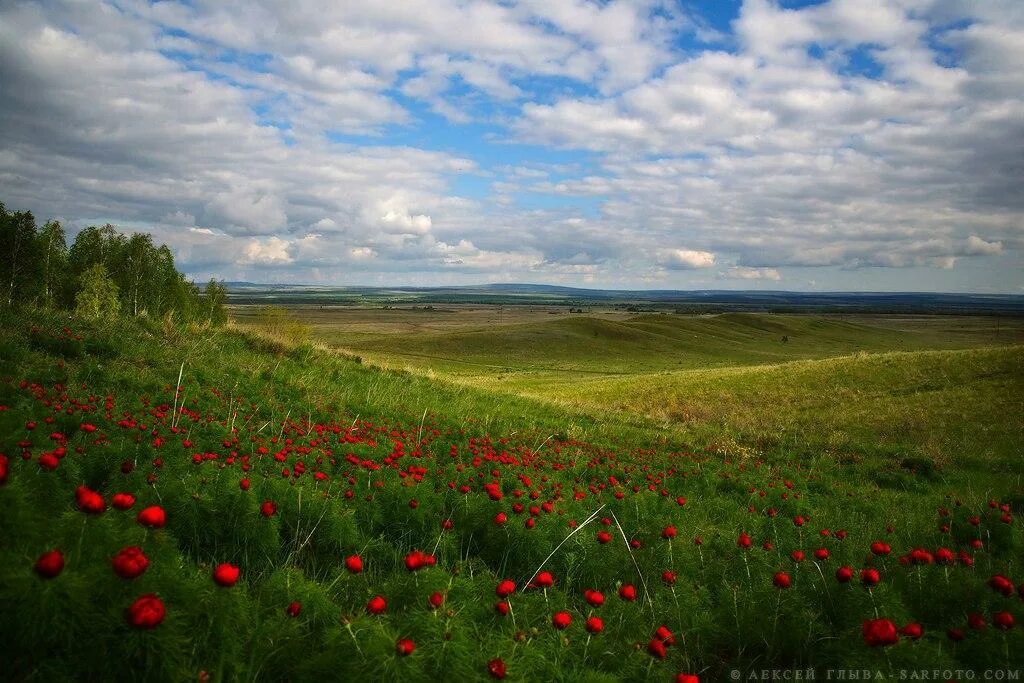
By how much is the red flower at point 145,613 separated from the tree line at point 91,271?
46.2 metres

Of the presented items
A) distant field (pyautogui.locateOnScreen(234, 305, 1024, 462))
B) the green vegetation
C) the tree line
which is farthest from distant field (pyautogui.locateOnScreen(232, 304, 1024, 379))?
the green vegetation

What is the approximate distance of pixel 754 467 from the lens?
38.9 feet

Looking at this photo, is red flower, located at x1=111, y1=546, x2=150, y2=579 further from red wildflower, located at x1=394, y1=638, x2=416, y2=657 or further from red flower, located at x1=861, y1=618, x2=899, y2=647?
red flower, located at x1=861, y1=618, x2=899, y2=647

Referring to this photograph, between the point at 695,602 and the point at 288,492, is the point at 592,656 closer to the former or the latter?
the point at 695,602

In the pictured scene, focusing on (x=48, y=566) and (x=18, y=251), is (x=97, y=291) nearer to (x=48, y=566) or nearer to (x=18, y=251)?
(x=18, y=251)

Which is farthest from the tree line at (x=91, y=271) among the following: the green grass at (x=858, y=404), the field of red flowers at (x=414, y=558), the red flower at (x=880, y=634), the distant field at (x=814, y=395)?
the red flower at (x=880, y=634)

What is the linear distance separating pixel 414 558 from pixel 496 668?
93 centimetres

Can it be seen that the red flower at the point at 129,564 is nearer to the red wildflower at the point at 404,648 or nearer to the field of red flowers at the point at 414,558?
the field of red flowers at the point at 414,558

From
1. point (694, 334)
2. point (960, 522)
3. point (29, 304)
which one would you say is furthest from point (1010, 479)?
point (694, 334)

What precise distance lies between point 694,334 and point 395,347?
174ft

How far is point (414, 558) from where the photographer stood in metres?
3.52

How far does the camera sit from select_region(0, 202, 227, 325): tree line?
153 feet

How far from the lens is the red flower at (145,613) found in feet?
6.97

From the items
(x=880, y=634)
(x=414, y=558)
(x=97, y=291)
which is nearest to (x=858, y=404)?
(x=880, y=634)
